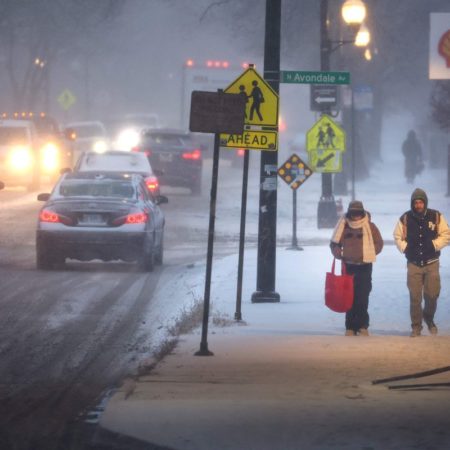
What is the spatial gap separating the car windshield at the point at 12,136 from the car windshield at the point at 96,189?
1757 centimetres

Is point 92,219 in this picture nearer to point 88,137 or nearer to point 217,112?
point 217,112

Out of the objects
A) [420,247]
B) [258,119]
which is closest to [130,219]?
[258,119]

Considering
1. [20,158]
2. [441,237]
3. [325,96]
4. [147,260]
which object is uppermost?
[325,96]

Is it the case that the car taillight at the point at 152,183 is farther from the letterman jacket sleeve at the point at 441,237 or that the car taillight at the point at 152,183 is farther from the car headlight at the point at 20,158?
the letterman jacket sleeve at the point at 441,237

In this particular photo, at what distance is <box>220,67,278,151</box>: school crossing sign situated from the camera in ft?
44.1

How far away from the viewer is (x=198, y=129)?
11789mm

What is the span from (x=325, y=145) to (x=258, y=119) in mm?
12197

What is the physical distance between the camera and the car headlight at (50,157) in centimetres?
4278

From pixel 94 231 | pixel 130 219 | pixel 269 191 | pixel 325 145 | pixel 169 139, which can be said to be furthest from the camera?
pixel 169 139

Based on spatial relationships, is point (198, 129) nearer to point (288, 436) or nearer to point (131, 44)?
point (288, 436)

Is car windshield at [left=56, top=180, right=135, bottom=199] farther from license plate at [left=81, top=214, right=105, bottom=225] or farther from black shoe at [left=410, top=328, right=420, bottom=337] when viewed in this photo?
black shoe at [left=410, top=328, right=420, bottom=337]

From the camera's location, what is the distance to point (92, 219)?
19812mm


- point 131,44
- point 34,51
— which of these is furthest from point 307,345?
point 131,44

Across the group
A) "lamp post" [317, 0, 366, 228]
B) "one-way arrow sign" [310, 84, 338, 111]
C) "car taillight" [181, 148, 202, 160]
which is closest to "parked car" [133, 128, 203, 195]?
"car taillight" [181, 148, 202, 160]
